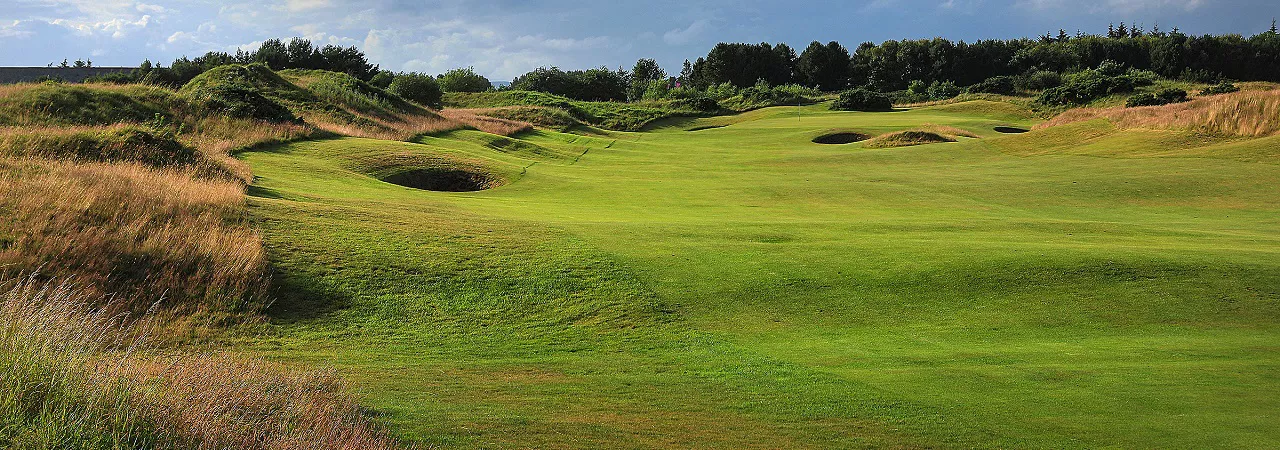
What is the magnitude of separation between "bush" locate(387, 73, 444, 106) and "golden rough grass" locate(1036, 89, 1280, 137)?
49.4 m

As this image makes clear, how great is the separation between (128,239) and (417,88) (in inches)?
2282

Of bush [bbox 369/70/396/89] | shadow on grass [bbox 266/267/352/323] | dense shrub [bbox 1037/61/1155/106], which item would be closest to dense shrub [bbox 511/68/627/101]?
bush [bbox 369/70/396/89]

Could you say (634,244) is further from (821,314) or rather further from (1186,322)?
(1186,322)

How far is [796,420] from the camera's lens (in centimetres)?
737

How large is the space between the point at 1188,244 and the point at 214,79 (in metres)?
40.5

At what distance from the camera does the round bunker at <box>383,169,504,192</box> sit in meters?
26.6

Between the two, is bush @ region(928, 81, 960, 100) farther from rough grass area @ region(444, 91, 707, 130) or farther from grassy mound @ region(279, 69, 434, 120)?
grassy mound @ region(279, 69, 434, 120)

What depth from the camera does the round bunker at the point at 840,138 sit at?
4853cm

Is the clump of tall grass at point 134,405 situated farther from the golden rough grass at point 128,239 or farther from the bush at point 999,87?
the bush at point 999,87

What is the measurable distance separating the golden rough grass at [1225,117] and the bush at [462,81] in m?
67.8

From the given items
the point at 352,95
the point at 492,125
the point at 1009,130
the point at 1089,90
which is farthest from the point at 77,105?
the point at 1089,90

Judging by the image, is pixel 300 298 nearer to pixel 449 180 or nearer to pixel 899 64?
pixel 449 180

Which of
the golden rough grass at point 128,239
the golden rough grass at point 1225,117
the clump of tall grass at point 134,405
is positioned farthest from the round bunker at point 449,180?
the golden rough grass at point 1225,117

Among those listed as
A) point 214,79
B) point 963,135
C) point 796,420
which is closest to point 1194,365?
point 796,420
